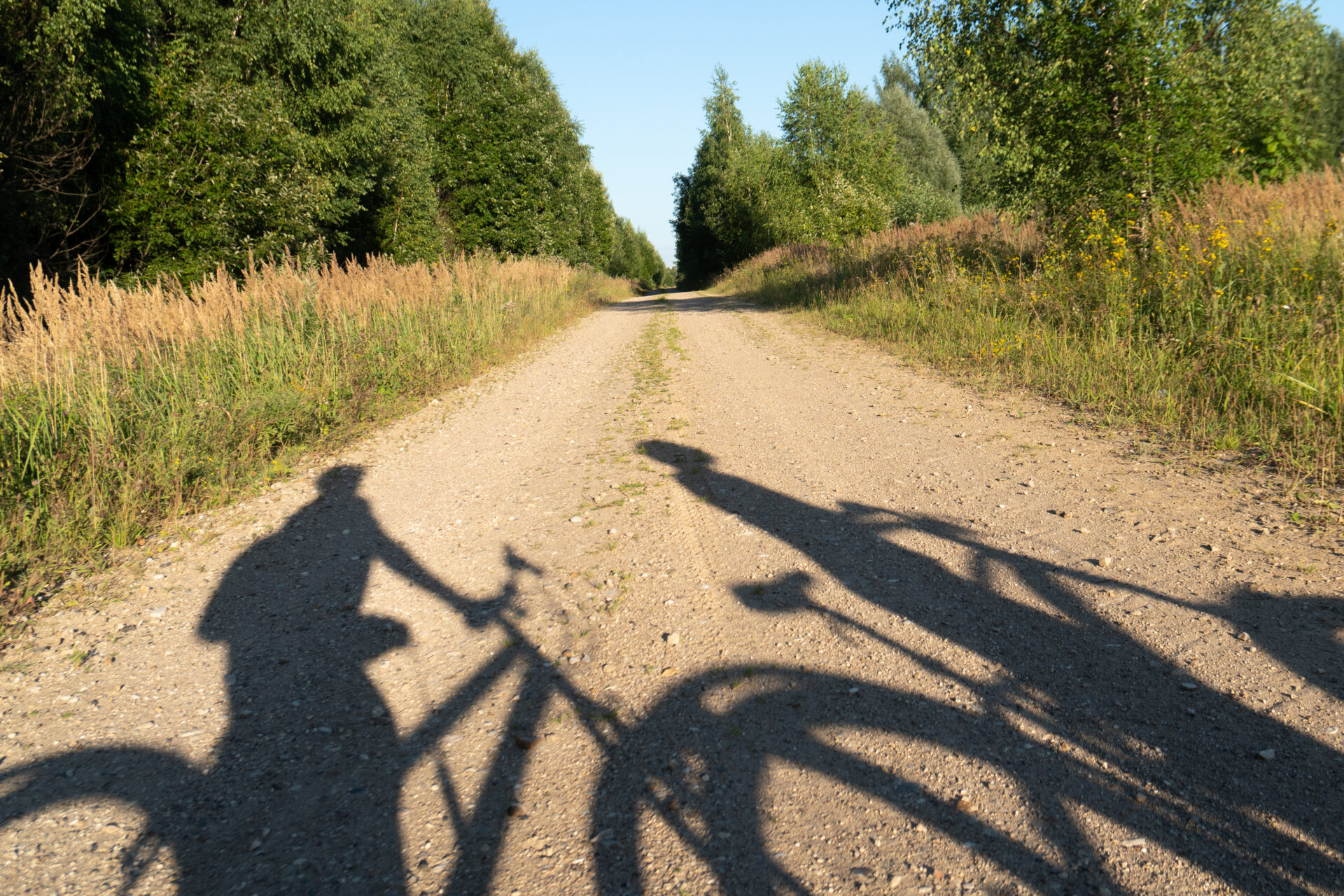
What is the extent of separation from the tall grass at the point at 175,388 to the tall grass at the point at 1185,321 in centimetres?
687

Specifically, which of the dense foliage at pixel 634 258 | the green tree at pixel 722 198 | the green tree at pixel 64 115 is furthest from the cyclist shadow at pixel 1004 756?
the dense foliage at pixel 634 258

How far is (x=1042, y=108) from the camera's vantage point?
400 inches

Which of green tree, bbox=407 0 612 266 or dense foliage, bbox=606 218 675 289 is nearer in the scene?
green tree, bbox=407 0 612 266

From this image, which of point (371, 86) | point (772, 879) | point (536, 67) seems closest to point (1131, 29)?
point (772, 879)

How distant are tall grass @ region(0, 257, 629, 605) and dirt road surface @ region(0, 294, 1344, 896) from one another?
1.75 ft

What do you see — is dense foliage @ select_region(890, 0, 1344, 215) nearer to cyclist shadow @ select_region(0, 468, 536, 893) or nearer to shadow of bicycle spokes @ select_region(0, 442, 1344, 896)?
shadow of bicycle spokes @ select_region(0, 442, 1344, 896)

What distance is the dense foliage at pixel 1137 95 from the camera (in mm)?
8844

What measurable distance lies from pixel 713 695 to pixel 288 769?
150 cm

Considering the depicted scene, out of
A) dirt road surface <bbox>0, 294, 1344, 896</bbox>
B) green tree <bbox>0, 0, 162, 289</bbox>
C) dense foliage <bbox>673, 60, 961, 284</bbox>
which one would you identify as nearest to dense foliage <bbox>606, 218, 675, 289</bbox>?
dense foliage <bbox>673, 60, 961, 284</bbox>

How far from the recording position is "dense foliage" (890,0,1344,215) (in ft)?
29.0

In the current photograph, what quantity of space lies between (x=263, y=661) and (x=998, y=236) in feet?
42.4

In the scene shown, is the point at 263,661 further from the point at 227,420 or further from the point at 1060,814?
the point at 227,420

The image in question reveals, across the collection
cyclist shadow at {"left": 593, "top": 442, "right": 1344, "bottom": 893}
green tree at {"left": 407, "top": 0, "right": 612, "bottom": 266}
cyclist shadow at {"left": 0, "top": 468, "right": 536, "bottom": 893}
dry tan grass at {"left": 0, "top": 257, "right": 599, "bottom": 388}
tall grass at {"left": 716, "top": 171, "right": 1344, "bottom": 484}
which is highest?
green tree at {"left": 407, "top": 0, "right": 612, "bottom": 266}

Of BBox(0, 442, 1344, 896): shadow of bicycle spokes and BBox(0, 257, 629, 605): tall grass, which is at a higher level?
BBox(0, 257, 629, 605): tall grass
